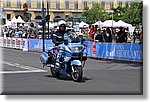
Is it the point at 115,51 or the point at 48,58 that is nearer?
the point at 48,58

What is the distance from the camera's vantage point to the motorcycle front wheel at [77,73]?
10383 millimetres

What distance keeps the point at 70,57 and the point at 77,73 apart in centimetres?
49

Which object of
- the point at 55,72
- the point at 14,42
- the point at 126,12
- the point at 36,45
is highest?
the point at 126,12

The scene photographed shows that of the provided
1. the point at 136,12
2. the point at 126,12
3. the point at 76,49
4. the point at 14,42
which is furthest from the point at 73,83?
the point at 126,12

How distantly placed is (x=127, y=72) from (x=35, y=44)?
12.3 meters

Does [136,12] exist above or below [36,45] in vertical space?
above

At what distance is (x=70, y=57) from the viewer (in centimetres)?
1058

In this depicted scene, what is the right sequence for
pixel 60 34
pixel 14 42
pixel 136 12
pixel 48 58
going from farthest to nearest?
pixel 14 42, pixel 136 12, pixel 48 58, pixel 60 34

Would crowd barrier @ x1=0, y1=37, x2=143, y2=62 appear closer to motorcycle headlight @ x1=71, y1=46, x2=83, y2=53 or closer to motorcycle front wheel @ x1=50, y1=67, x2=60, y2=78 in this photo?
motorcycle front wheel @ x1=50, y1=67, x2=60, y2=78

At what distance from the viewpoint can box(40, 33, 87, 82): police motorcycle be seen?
10470 millimetres

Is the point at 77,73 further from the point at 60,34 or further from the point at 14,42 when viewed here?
the point at 14,42

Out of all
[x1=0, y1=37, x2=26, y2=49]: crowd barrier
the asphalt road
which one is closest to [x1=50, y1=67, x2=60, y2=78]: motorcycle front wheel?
the asphalt road

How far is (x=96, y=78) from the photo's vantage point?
11.5 meters

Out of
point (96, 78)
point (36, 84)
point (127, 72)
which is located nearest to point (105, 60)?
point (127, 72)
